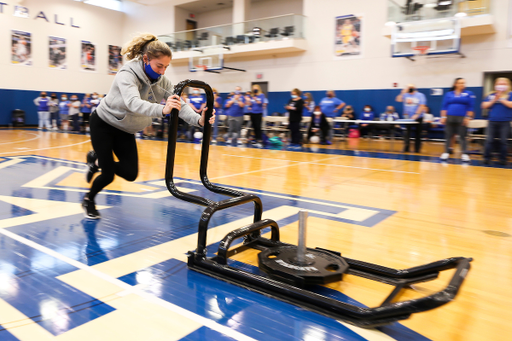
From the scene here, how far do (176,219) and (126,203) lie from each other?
0.89 metres

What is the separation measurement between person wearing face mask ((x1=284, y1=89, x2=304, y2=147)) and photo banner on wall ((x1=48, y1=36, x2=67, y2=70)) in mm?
15895

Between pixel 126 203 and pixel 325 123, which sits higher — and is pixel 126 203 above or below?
below

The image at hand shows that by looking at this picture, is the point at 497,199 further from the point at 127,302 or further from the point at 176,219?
the point at 127,302

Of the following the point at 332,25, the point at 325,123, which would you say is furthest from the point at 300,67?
the point at 325,123

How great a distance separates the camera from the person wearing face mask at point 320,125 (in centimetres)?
1194

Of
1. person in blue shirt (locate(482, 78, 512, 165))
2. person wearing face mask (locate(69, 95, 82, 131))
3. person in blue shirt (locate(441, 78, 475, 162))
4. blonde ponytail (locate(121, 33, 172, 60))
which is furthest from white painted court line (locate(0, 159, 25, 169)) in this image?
person wearing face mask (locate(69, 95, 82, 131))

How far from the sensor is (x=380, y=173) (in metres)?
6.63

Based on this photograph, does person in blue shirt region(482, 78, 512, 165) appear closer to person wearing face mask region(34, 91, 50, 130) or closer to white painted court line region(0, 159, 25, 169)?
white painted court line region(0, 159, 25, 169)

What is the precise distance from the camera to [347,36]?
16.5 metres

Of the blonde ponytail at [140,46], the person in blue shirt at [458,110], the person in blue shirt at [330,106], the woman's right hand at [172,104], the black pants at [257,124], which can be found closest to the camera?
the woman's right hand at [172,104]

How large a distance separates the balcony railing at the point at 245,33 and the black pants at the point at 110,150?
15.1 metres

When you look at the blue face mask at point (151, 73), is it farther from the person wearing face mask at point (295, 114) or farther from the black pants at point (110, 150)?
the person wearing face mask at point (295, 114)

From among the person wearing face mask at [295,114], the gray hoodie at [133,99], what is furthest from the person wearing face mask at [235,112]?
the gray hoodie at [133,99]

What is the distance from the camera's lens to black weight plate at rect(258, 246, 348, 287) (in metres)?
2.16
